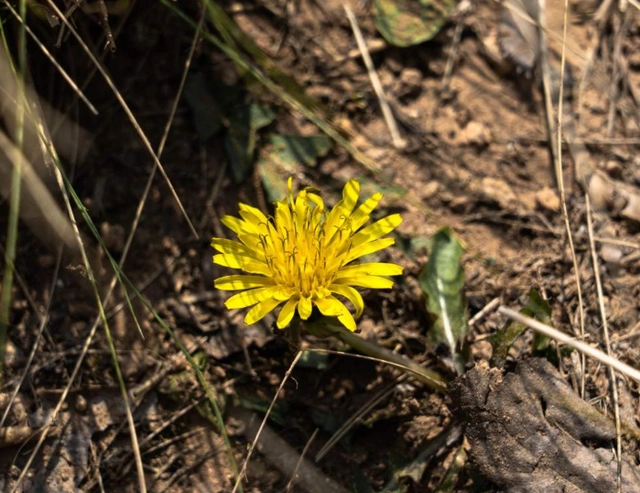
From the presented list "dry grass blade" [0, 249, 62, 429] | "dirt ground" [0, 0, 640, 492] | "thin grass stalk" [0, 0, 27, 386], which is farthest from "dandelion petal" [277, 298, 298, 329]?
"dry grass blade" [0, 249, 62, 429]

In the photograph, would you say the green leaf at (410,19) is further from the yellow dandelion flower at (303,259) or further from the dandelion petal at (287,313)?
the dandelion petal at (287,313)

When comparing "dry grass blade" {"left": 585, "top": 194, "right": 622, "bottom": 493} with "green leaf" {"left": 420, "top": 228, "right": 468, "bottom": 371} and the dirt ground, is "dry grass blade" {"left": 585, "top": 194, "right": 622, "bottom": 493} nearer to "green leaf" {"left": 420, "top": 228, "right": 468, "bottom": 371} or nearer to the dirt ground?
the dirt ground

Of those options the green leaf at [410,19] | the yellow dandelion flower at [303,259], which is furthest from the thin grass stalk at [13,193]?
the green leaf at [410,19]

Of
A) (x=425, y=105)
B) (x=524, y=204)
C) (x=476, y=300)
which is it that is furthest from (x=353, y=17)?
(x=476, y=300)

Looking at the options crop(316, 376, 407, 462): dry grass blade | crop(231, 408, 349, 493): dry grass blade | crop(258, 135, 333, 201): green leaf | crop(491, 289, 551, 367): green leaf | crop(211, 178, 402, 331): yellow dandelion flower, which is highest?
crop(258, 135, 333, 201): green leaf

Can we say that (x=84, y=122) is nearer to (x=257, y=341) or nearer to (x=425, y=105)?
(x=257, y=341)

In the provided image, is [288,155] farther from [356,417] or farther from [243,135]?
[356,417]

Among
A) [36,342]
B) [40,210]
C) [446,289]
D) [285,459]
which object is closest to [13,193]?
[40,210]
